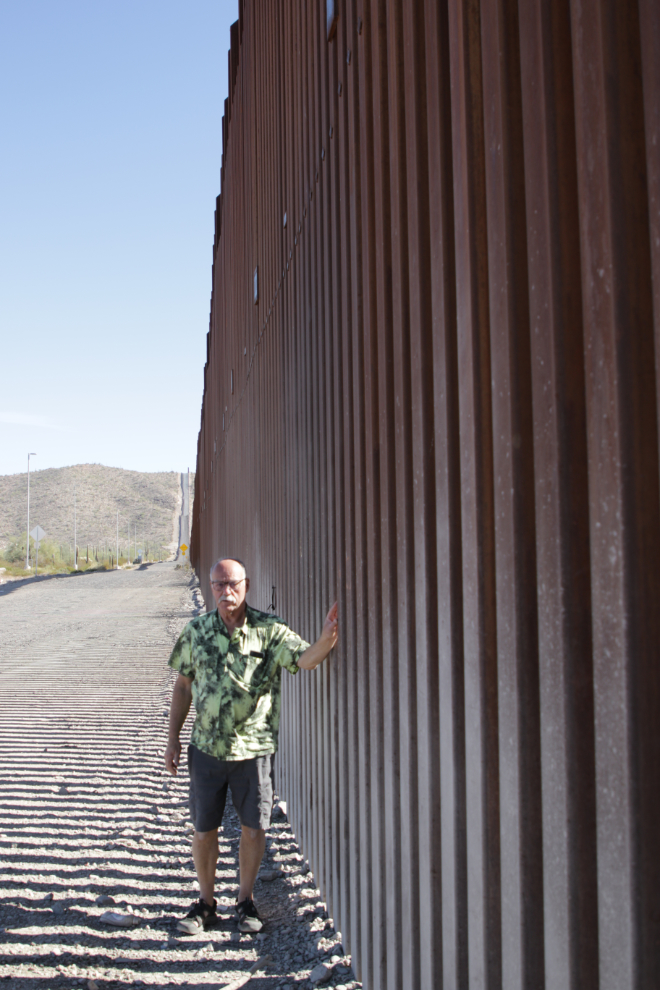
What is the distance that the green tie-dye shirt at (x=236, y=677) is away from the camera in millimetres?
3756

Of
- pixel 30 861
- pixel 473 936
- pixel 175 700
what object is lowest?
pixel 30 861

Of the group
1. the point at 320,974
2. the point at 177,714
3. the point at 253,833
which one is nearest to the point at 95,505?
the point at 177,714

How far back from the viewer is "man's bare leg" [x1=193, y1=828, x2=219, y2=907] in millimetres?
3768

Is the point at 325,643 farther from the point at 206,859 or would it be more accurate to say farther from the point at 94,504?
the point at 94,504

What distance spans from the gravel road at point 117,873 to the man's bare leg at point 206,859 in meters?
0.18

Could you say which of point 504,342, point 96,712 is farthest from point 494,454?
point 96,712

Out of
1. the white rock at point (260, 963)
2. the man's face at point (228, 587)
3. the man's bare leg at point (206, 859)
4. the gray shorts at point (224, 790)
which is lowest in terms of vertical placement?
the white rock at point (260, 963)

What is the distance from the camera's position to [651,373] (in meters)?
1.37

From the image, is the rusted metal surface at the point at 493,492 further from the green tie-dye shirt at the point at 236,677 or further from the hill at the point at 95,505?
the hill at the point at 95,505

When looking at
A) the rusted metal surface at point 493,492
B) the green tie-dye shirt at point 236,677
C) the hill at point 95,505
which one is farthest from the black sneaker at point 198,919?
the hill at point 95,505

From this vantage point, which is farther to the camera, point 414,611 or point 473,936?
point 414,611

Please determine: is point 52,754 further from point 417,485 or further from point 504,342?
point 504,342

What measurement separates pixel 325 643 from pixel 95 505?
4986 inches

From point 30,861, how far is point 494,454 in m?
4.34
